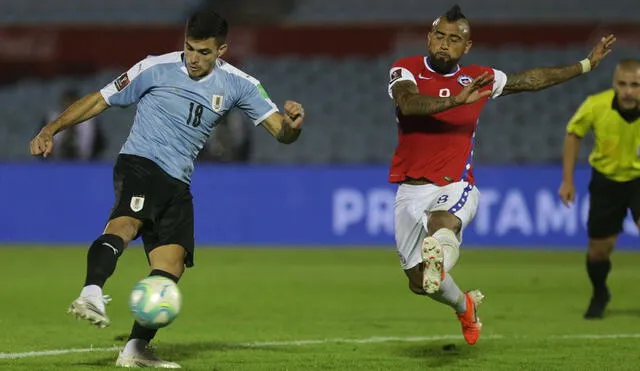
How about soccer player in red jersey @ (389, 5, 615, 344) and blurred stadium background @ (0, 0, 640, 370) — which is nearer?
soccer player in red jersey @ (389, 5, 615, 344)

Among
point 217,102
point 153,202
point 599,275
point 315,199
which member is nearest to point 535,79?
point 217,102

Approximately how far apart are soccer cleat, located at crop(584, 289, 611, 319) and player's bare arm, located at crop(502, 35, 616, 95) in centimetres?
304

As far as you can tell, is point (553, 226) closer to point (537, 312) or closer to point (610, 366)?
point (537, 312)

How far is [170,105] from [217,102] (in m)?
0.29

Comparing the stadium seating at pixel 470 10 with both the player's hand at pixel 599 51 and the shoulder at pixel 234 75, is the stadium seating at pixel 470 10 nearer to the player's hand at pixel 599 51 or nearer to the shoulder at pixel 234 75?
the player's hand at pixel 599 51

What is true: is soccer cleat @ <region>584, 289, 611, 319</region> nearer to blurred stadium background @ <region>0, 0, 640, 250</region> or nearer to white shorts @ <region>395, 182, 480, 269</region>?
white shorts @ <region>395, 182, 480, 269</region>

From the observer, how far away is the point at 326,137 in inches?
885

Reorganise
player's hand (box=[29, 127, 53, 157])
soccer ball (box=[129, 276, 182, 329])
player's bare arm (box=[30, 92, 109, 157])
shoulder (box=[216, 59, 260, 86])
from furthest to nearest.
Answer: shoulder (box=[216, 59, 260, 86])
player's bare arm (box=[30, 92, 109, 157])
player's hand (box=[29, 127, 53, 157])
soccer ball (box=[129, 276, 182, 329])

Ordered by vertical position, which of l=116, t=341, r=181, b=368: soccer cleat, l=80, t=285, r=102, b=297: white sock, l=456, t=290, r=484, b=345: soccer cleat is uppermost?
l=80, t=285, r=102, b=297: white sock

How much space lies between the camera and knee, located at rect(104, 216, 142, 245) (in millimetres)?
7168

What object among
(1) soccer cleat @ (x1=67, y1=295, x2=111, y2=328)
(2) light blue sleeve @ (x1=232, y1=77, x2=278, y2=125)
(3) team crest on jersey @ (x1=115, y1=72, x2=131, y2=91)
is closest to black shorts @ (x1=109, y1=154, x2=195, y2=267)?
(3) team crest on jersey @ (x1=115, y1=72, x2=131, y2=91)

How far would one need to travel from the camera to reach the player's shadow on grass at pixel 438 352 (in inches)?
319

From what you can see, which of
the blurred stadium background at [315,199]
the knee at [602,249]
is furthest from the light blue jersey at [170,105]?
the knee at [602,249]

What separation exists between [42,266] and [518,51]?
34.6ft
